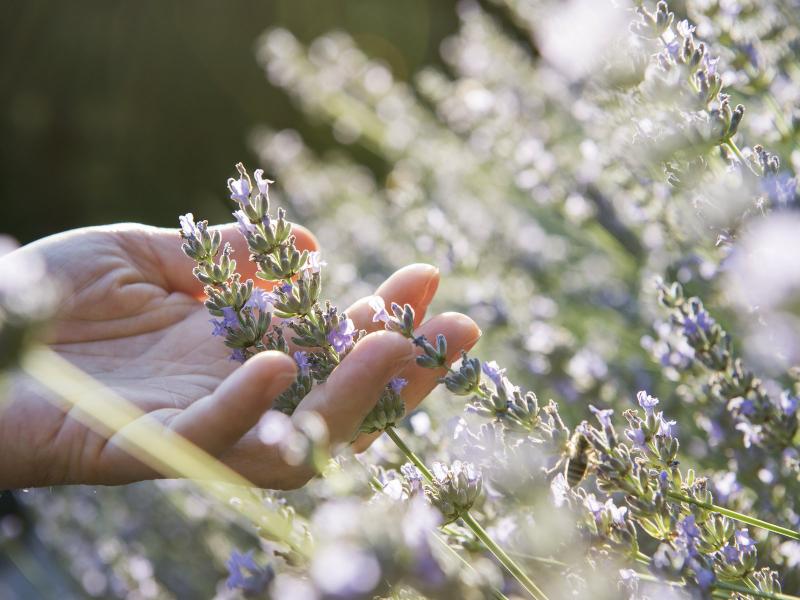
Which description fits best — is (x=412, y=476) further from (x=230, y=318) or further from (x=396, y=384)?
(x=230, y=318)

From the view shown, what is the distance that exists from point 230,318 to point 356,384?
0.70 feet

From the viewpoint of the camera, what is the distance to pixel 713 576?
0.85 metres

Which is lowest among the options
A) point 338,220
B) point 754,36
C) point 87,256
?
point 338,220

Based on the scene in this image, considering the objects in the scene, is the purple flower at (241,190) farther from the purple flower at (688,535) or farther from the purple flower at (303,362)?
the purple flower at (688,535)

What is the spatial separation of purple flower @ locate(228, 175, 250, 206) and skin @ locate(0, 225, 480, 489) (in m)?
0.25

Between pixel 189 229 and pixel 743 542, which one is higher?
pixel 743 542

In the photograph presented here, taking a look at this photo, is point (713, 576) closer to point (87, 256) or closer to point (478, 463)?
point (478, 463)

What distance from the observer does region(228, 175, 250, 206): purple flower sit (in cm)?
105

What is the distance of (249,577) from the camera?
85 centimetres

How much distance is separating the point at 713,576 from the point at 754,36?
94 centimetres

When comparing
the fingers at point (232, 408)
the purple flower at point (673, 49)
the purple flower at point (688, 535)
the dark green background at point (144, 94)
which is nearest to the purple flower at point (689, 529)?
the purple flower at point (688, 535)

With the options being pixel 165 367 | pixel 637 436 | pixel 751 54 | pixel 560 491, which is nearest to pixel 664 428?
pixel 637 436

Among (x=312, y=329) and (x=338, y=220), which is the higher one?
(x=312, y=329)

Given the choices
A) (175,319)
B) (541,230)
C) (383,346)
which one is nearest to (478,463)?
(383,346)
